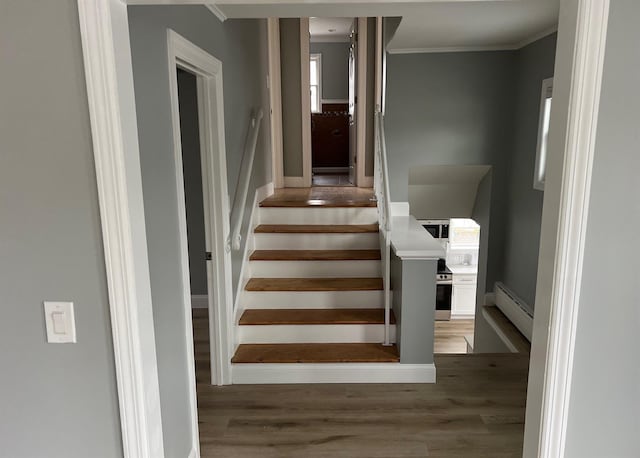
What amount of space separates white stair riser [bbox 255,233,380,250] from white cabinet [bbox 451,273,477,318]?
16.8 feet

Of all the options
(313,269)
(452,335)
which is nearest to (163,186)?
(313,269)

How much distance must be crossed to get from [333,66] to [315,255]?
6293mm

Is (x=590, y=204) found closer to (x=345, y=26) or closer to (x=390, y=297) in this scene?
(x=390, y=297)

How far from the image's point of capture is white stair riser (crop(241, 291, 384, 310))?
3455mm

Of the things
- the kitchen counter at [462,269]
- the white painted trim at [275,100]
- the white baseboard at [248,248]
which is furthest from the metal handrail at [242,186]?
the kitchen counter at [462,269]

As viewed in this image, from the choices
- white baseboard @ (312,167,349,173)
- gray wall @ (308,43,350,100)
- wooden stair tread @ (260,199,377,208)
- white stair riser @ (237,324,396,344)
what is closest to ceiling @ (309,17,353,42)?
gray wall @ (308,43,350,100)

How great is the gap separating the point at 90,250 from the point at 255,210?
2.76 metres

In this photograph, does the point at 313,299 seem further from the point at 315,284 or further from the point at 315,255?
the point at 315,255

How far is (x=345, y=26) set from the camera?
303 inches

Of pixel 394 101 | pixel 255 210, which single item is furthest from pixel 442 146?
pixel 255 210

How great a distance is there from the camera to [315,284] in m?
3.53

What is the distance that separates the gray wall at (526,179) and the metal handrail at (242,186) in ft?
7.34

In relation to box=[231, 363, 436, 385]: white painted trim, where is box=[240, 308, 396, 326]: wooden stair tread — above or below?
above

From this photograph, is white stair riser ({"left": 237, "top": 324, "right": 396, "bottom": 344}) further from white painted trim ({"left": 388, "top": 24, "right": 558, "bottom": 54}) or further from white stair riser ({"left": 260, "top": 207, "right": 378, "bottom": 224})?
white painted trim ({"left": 388, "top": 24, "right": 558, "bottom": 54})
